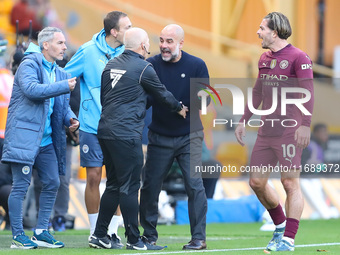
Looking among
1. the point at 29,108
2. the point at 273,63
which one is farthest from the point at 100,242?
the point at 273,63

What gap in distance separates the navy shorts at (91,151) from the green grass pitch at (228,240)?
830 mm

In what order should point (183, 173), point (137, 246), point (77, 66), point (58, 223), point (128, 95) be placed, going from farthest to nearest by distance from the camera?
point (58, 223) → point (77, 66) → point (183, 173) → point (137, 246) → point (128, 95)

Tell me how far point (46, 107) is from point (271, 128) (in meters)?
2.15

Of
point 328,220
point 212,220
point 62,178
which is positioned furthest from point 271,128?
point 328,220

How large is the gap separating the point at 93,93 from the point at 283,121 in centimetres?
195

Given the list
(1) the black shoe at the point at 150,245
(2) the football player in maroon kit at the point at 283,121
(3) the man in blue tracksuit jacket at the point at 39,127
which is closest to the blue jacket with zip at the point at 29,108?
(3) the man in blue tracksuit jacket at the point at 39,127

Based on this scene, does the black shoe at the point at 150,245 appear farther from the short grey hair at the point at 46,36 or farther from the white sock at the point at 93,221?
the short grey hair at the point at 46,36

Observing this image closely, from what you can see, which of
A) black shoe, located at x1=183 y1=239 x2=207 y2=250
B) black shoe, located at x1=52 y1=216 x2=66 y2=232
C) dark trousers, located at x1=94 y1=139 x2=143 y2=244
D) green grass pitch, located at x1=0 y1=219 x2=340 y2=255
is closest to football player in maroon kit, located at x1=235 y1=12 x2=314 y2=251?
green grass pitch, located at x1=0 y1=219 x2=340 y2=255

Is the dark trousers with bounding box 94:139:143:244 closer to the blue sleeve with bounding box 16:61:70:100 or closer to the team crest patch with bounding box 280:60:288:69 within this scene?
the blue sleeve with bounding box 16:61:70:100

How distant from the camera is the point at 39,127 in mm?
8742

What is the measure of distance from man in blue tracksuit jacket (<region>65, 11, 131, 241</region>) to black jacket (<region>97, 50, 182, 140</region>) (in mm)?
653

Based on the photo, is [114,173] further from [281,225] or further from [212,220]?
[212,220]

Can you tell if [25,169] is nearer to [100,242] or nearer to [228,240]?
[100,242]

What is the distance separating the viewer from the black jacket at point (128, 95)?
851 cm
